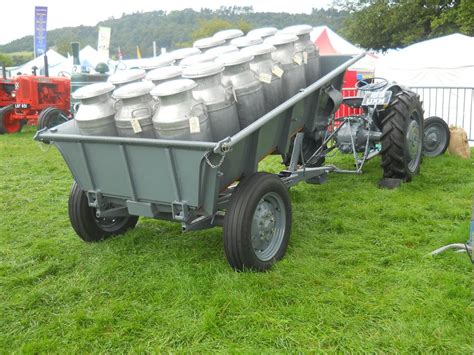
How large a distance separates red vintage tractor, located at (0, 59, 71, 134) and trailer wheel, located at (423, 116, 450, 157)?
8792 millimetres

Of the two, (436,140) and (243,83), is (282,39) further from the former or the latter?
(436,140)

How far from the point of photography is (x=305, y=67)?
16.4 ft

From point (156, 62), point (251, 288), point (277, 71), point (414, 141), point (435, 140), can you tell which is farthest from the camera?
point (435, 140)

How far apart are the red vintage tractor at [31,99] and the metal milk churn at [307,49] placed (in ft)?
29.7

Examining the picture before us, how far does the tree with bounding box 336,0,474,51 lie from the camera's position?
23.0 m

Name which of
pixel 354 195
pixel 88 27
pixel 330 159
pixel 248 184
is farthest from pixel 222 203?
pixel 88 27

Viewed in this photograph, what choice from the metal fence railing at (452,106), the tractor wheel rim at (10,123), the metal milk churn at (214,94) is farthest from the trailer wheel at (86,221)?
the tractor wheel rim at (10,123)

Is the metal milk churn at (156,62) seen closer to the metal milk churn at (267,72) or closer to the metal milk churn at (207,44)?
the metal milk churn at (207,44)

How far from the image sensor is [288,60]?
15.0ft

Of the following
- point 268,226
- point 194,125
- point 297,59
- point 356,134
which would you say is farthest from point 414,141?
point 194,125

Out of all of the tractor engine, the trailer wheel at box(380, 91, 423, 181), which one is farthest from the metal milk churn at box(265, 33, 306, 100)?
the trailer wheel at box(380, 91, 423, 181)

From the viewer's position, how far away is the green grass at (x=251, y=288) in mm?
3051

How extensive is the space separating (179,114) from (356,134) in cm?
351

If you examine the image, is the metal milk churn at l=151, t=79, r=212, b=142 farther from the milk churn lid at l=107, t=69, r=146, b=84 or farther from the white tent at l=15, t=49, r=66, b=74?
the white tent at l=15, t=49, r=66, b=74
